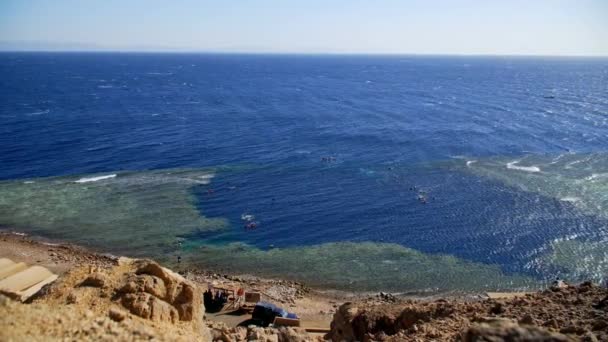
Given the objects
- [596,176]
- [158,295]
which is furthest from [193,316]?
[596,176]

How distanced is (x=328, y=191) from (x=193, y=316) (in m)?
47.2

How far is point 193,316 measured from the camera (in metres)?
21.7

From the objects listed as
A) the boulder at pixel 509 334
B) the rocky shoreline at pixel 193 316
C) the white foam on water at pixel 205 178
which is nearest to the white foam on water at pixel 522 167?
the white foam on water at pixel 205 178

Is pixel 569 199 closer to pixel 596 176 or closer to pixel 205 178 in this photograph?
pixel 596 176

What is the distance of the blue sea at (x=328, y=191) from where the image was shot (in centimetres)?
5019

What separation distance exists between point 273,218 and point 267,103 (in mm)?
90179

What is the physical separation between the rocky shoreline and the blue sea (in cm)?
2089

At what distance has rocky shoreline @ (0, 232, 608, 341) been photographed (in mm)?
16639

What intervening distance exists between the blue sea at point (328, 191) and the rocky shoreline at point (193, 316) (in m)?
20.9

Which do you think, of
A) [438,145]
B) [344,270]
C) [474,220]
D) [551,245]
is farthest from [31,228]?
[438,145]

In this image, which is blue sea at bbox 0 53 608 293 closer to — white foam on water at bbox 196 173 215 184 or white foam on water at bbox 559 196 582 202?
white foam on water at bbox 196 173 215 184

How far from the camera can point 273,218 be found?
59.5m

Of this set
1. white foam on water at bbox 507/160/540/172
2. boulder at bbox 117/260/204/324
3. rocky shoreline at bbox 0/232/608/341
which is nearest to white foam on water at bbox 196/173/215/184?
rocky shoreline at bbox 0/232/608/341

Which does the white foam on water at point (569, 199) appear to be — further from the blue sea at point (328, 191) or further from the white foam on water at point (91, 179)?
the white foam on water at point (91, 179)
